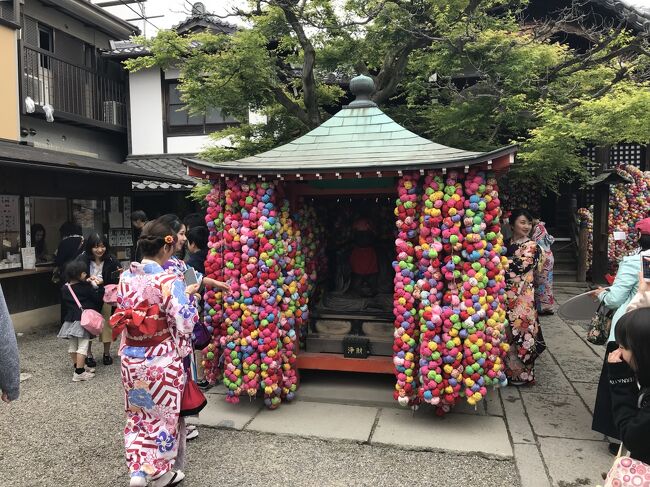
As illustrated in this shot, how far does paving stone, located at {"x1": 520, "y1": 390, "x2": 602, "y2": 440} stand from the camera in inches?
169

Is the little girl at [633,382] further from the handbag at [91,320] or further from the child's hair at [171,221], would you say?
the handbag at [91,320]

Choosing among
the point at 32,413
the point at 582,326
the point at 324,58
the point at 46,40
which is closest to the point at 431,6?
the point at 324,58

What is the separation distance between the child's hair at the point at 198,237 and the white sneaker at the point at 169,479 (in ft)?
8.89

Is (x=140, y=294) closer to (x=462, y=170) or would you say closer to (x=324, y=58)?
(x=462, y=170)

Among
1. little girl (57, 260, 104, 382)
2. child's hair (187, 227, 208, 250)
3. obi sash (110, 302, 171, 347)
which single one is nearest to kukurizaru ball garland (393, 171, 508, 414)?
obi sash (110, 302, 171, 347)

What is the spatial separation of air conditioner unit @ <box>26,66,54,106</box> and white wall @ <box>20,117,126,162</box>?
49 centimetres

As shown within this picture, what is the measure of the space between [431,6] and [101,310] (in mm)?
6820

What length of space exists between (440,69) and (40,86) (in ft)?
29.9

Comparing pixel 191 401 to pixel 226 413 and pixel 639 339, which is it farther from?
pixel 639 339

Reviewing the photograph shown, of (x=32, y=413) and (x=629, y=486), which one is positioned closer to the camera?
(x=629, y=486)

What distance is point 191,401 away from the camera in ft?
11.2

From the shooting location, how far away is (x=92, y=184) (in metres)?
9.67

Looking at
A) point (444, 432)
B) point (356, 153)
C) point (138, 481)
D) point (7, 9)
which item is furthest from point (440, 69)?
point (7, 9)

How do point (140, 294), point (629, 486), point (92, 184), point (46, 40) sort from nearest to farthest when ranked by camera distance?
point (629, 486)
point (140, 294)
point (92, 184)
point (46, 40)
